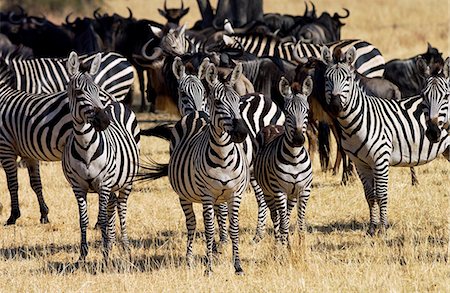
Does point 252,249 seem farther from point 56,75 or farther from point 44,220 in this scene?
point 56,75

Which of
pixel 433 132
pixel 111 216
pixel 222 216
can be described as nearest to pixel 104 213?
pixel 111 216

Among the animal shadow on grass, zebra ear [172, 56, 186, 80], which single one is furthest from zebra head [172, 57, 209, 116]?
the animal shadow on grass

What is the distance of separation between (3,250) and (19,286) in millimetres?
1581

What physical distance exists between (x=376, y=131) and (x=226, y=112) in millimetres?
2374

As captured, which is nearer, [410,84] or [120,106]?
[120,106]

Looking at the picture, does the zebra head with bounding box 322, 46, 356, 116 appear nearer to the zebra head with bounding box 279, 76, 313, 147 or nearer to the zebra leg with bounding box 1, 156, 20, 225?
the zebra head with bounding box 279, 76, 313, 147

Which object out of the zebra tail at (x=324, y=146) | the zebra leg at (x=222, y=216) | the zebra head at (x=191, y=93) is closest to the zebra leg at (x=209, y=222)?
the zebra leg at (x=222, y=216)

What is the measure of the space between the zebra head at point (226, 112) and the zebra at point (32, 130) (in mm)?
2335

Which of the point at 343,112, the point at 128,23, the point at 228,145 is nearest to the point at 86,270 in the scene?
the point at 228,145

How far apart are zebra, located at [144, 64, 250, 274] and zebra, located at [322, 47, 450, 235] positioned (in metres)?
1.55

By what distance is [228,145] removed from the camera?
770cm

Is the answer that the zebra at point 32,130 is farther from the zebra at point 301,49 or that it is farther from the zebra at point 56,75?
the zebra at point 301,49

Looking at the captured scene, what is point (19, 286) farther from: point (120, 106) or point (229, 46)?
point (229, 46)

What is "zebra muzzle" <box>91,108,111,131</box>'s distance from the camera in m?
7.99
